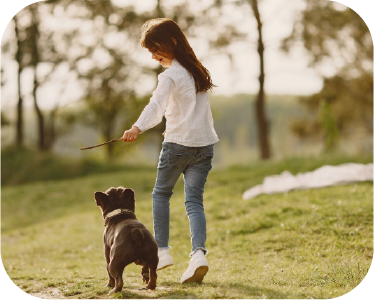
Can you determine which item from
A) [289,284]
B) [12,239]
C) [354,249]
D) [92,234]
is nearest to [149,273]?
[289,284]

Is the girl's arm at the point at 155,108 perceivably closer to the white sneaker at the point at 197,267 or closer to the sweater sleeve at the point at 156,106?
Answer: the sweater sleeve at the point at 156,106

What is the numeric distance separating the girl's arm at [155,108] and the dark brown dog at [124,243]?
566 millimetres

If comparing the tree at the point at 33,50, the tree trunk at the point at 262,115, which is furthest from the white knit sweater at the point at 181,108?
the tree at the point at 33,50

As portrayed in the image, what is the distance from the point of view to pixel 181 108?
2.85 metres

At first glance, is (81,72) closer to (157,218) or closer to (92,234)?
(92,234)

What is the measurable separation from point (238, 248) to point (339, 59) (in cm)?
1418

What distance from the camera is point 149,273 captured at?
276cm

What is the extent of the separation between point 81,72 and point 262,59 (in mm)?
7671


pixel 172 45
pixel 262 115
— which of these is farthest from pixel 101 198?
pixel 262 115

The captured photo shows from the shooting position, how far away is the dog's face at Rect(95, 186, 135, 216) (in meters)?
2.86

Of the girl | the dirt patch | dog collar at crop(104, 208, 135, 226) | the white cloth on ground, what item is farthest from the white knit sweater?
the white cloth on ground

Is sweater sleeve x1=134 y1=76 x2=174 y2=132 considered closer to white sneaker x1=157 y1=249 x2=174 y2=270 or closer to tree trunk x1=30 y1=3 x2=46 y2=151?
white sneaker x1=157 y1=249 x2=174 y2=270

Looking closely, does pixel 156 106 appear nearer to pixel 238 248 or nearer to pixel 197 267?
pixel 197 267

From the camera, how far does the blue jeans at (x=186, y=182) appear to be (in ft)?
9.20
